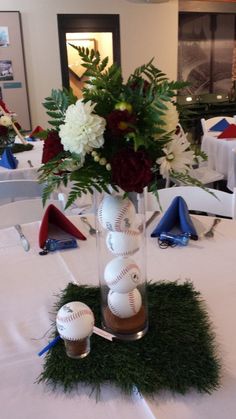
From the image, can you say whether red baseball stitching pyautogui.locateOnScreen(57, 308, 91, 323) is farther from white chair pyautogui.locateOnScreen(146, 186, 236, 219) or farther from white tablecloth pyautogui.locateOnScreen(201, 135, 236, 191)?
white tablecloth pyautogui.locateOnScreen(201, 135, 236, 191)

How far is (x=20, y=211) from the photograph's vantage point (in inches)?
60.2

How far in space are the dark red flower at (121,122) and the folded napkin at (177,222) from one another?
647 mm

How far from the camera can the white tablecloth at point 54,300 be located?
65 centimetres

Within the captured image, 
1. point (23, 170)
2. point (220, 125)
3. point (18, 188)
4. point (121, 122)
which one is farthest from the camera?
point (220, 125)

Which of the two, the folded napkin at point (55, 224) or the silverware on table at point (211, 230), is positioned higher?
the folded napkin at point (55, 224)

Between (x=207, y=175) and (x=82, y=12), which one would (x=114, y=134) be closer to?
(x=207, y=175)

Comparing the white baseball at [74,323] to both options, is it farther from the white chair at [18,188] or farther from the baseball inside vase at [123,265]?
the white chair at [18,188]

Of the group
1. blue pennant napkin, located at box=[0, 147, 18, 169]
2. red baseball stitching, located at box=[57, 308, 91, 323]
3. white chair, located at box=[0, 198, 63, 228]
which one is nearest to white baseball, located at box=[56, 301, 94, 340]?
red baseball stitching, located at box=[57, 308, 91, 323]

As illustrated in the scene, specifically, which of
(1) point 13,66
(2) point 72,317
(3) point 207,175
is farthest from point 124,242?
(1) point 13,66

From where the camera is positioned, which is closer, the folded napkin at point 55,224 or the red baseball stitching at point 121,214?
the red baseball stitching at point 121,214

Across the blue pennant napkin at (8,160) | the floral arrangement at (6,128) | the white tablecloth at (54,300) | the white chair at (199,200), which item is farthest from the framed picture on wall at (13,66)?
the white tablecloth at (54,300)

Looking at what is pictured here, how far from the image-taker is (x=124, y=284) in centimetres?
76

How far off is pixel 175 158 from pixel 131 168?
0.10 meters

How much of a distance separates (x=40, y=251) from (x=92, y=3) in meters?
4.24
